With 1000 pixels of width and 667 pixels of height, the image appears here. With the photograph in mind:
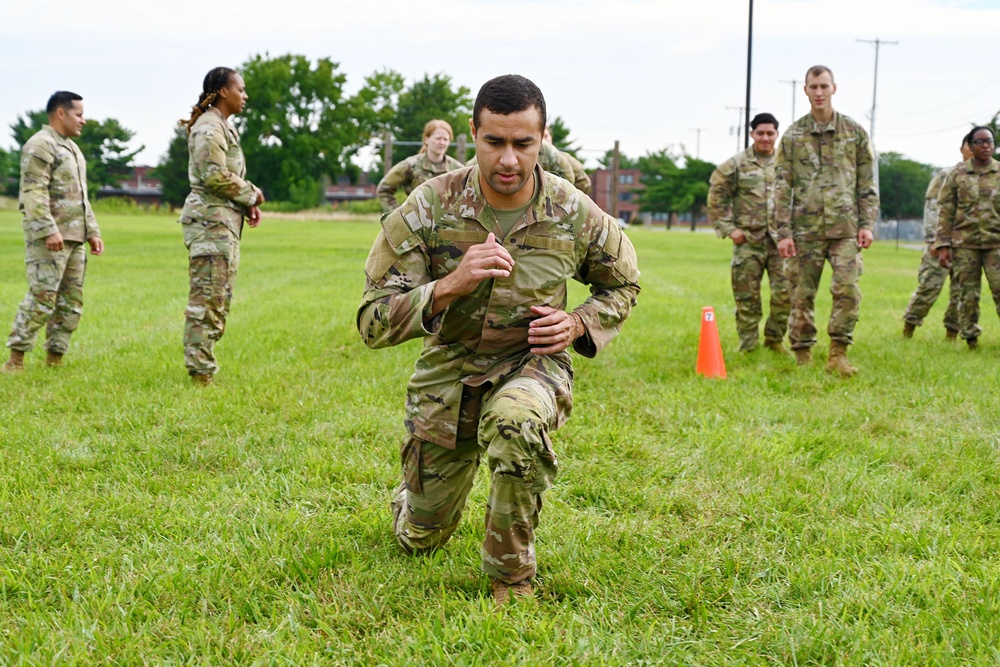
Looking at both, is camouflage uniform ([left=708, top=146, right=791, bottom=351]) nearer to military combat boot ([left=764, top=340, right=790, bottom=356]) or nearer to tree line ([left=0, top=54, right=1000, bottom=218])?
military combat boot ([left=764, top=340, right=790, bottom=356])

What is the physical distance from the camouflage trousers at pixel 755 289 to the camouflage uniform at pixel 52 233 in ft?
20.2

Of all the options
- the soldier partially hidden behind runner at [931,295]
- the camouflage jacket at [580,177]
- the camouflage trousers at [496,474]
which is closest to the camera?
the camouflage trousers at [496,474]

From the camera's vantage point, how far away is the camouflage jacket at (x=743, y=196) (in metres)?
9.71

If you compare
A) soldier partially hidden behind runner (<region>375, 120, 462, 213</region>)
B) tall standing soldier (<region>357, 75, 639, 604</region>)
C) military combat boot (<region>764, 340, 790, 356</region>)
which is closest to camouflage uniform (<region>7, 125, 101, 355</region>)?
soldier partially hidden behind runner (<region>375, 120, 462, 213</region>)

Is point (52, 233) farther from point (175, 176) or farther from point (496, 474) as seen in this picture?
point (175, 176)

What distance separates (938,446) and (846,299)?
109 inches

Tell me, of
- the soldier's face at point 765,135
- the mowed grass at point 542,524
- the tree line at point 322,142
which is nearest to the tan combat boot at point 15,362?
the mowed grass at point 542,524

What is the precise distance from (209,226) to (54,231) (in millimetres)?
1674

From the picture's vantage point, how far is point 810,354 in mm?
8898

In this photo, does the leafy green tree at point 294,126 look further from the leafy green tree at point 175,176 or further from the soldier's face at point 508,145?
the soldier's face at point 508,145

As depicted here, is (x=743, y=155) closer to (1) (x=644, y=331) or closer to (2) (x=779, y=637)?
(1) (x=644, y=331)

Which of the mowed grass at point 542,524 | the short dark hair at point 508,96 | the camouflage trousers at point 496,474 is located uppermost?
the short dark hair at point 508,96

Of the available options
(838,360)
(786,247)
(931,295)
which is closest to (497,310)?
(838,360)

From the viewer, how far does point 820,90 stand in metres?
8.30
